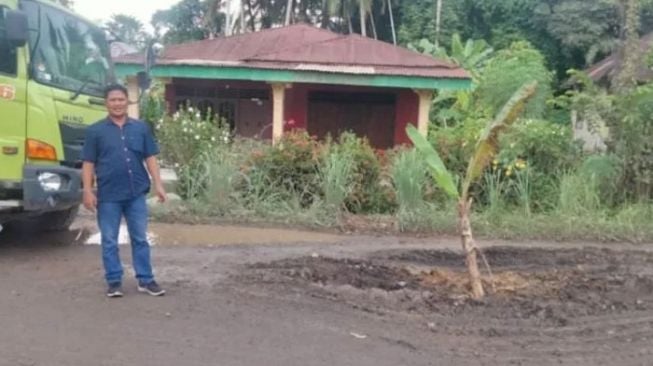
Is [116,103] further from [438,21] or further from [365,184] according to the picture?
[438,21]

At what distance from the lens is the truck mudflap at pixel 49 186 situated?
7.07 m

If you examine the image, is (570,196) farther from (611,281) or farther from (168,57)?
(168,57)

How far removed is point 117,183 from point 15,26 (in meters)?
1.96

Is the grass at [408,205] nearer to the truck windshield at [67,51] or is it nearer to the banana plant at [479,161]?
the truck windshield at [67,51]

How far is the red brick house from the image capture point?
689 inches

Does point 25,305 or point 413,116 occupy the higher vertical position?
point 413,116

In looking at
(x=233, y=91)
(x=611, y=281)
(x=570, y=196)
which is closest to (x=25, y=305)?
(x=611, y=281)

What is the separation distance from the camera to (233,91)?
20.7 meters

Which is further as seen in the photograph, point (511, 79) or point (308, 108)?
point (511, 79)

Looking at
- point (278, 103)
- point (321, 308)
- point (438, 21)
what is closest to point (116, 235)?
point (321, 308)

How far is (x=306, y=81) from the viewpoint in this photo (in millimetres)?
17516

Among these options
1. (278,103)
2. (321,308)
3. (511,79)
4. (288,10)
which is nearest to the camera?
(321,308)

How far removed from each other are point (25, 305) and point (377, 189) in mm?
6539

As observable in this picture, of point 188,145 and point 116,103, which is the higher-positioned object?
point 116,103
